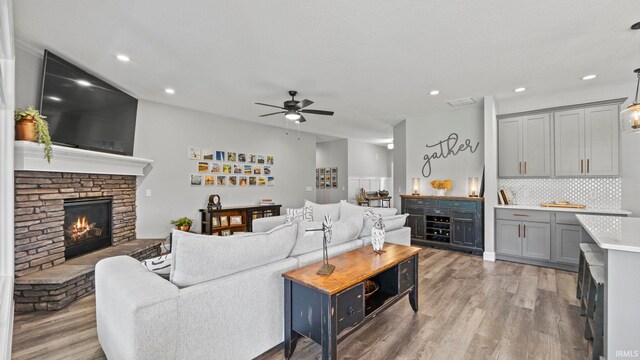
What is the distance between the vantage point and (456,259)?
Result: 176 inches

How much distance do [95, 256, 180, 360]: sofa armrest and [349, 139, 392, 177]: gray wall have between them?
25.3ft

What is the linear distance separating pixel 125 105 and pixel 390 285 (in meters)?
4.70

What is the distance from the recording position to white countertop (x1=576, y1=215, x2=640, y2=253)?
164cm

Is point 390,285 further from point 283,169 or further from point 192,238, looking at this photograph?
point 283,169

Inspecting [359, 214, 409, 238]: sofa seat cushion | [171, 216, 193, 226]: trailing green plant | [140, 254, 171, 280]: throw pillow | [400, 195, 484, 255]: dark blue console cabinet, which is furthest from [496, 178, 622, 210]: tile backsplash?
[171, 216, 193, 226]: trailing green plant

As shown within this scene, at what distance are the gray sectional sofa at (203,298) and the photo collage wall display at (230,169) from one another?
374 cm

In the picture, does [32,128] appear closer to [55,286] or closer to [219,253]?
[55,286]

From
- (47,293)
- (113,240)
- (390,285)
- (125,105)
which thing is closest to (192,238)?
(390,285)

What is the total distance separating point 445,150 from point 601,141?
7.29ft

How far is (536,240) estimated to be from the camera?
410 cm

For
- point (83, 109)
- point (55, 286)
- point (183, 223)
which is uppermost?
point (83, 109)

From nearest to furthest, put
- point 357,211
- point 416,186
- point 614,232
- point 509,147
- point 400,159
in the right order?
point 614,232
point 357,211
point 509,147
point 416,186
point 400,159

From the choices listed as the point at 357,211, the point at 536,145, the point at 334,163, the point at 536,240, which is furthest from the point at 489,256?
the point at 334,163

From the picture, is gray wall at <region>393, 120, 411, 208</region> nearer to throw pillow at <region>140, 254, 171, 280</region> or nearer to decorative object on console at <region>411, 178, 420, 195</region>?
decorative object on console at <region>411, 178, 420, 195</region>
